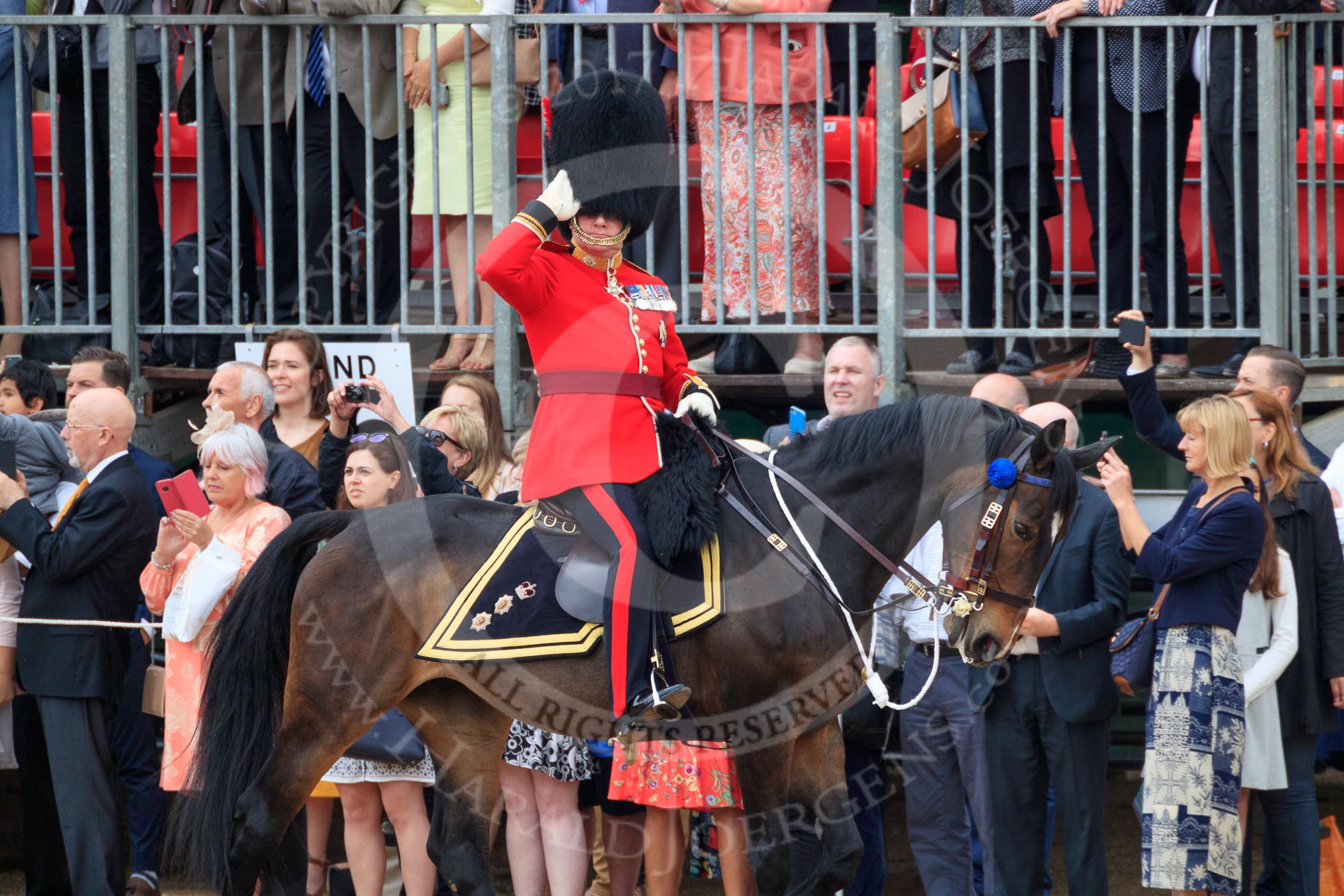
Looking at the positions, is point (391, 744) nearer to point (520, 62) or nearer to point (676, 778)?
point (676, 778)

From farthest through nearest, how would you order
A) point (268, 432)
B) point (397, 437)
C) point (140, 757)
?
point (268, 432) < point (140, 757) < point (397, 437)

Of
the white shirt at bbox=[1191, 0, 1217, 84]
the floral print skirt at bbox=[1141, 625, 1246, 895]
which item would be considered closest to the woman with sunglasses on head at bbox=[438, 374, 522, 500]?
the floral print skirt at bbox=[1141, 625, 1246, 895]

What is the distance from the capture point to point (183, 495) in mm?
5938

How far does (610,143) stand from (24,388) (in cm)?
352

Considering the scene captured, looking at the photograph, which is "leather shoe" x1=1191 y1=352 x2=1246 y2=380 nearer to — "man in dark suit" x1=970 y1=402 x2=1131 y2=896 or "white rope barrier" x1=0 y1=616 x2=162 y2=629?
Result: "man in dark suit" x1=970 y1=402 x2=1131 y2=896

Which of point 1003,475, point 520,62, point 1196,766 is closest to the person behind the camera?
point 1003,475

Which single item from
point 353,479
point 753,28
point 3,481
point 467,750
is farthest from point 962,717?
point 3,481

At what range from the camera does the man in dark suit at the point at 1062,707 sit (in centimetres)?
577

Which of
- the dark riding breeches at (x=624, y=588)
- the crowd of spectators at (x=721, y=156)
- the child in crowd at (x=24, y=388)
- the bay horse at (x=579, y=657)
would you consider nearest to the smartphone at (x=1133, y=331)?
the crowd of spectators at (x=721, y=156)

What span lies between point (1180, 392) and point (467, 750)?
11.8 feet

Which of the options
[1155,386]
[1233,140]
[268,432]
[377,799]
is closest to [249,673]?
[377,799]

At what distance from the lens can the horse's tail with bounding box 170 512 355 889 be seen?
211 inches

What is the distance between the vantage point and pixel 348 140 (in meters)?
7.79

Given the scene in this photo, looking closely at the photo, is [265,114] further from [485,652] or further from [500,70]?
[485,652]
